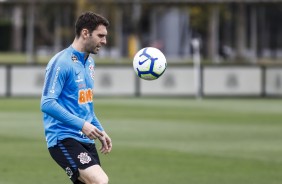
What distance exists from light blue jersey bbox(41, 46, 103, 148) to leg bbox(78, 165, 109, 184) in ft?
1.19

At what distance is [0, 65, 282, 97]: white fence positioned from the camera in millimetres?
36906

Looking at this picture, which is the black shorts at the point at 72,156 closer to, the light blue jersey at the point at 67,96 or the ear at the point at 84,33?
the light blue jersey at the point at 67,96

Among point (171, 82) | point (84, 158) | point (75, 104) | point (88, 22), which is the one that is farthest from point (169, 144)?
point (171, 82)

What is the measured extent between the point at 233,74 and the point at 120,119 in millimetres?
12318

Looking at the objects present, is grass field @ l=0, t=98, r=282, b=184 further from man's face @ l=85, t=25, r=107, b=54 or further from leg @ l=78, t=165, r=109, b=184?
man's face @ l=85, t=25, r=107, b=54

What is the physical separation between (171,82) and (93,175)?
2872 centimetres

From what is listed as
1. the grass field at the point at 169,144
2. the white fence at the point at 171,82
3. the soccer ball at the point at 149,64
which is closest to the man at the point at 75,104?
the soccer ball at the point at 149,64

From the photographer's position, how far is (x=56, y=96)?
8.79 m

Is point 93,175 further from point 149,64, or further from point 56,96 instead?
point 149,64

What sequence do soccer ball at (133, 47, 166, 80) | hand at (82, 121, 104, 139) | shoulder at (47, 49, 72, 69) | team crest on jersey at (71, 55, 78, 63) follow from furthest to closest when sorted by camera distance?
soccer ball at (133, 47, 166, 80), team crest on jersey at (71, 55, 78, 63), shoulder at (47, 49, 72, 69), hand at (82, 121, 104, 139)

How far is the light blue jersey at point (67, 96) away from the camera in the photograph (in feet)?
28.6

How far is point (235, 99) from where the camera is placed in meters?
36.5

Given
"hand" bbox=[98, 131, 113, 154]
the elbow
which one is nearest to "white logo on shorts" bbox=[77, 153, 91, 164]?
"hand" bbox=[98, 131, 113, 154]

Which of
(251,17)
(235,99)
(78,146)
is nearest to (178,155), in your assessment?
(78,146)
